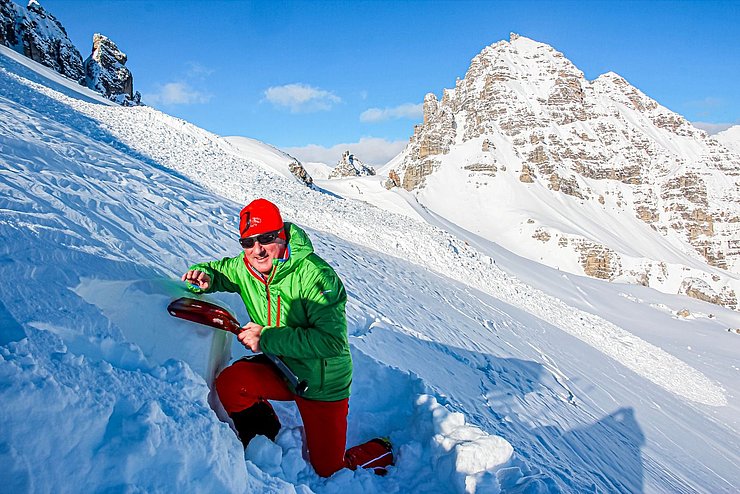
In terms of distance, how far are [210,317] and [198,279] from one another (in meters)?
0.43

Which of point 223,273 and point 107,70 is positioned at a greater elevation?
point 107,70

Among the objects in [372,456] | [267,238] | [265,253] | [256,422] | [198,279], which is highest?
[267,238]

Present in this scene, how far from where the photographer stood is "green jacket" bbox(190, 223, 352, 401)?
2.84 metres

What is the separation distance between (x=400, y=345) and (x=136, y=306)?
4221mm

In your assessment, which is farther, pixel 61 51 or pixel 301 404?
pixel 61 51

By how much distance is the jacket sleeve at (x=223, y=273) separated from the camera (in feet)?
11.4

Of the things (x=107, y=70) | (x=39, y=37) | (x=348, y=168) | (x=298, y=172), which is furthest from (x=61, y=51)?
(x=348, y=168)

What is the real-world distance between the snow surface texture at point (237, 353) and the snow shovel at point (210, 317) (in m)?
0.10

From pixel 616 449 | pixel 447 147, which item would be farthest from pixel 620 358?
pixel 447 147

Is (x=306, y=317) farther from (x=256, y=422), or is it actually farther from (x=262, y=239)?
(x=256, y=422)

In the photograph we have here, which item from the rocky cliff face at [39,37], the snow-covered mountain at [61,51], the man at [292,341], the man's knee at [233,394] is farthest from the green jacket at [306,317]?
the rocky cliff face at [39,37]

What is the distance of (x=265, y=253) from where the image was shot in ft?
9.86

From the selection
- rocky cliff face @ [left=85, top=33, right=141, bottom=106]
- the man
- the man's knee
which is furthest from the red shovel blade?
rocky cliff face @ [left=85, top=33, right=141, bottom=106]

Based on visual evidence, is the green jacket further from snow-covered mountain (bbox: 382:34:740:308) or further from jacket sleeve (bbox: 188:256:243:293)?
snow-covered mountain (bbox: 382:34:740:308)
